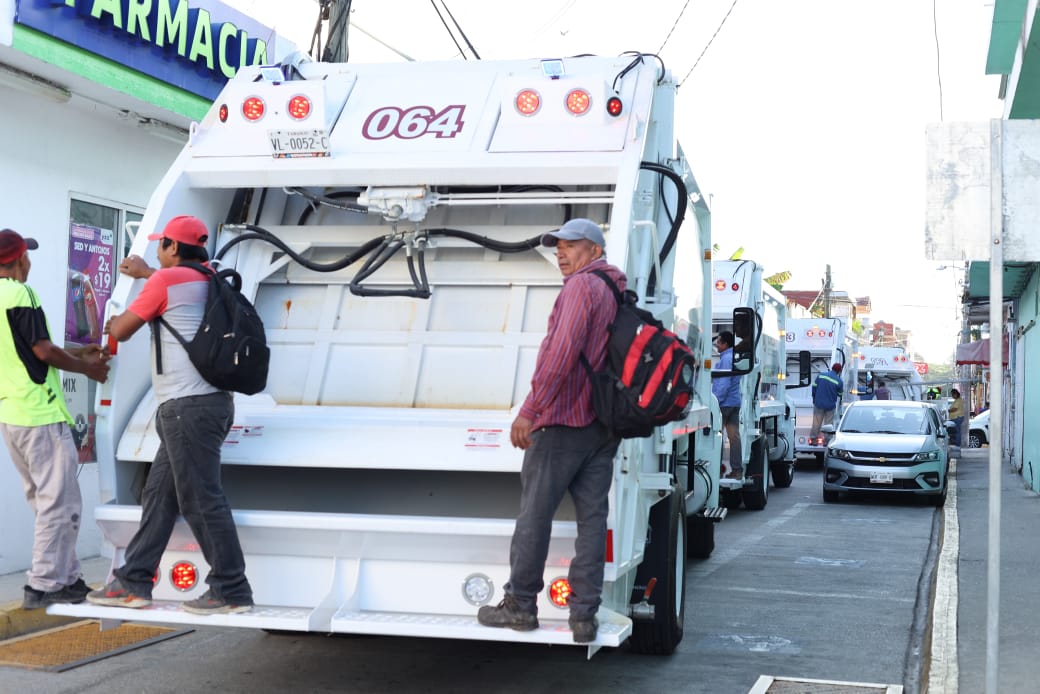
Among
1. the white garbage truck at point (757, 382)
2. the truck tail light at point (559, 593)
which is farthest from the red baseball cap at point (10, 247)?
the white garbage truck at point (757, 382)

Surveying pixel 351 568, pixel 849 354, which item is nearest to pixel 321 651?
pixel 351 568

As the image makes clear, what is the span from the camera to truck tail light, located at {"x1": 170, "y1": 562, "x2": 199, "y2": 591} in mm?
5570

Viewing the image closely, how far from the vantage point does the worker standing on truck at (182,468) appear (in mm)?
5254

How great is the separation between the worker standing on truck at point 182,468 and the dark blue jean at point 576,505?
124 cm

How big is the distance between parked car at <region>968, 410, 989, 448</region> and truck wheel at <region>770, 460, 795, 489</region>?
1906cm

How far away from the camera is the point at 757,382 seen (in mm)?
14656

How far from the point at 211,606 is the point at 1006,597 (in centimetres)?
562

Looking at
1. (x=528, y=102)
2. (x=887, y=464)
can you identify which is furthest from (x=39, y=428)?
(x=887, y=464)

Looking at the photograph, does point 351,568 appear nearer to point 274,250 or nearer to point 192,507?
point 192,507

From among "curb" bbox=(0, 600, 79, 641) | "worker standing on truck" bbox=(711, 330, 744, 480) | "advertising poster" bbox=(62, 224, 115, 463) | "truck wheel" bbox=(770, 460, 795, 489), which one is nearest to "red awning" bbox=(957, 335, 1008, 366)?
"truck wheel" bbox=(770, 460, 795, 489)

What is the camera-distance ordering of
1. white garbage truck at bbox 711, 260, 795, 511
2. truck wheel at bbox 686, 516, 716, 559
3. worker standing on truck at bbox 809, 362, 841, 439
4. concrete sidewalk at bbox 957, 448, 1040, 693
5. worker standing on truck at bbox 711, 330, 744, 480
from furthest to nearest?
worker standing on truck at bbox 809, 362, 841, 439 → white garbage truck at bbox 711, 260, 795, 511 → worker standing on truck at bbox 711, 330, 744, 480 → truck wheel at bbox 686, 516, 716, 559 → concrete sidewalk at bbox 957, 448, 1040, 693

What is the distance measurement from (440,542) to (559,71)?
8.35 feet

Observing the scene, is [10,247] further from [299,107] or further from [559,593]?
[559,593]

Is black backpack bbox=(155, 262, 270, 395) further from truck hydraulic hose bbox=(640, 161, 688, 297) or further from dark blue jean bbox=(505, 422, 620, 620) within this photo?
truck hydraulic hose bbox=(640, 161, 688, 297)
